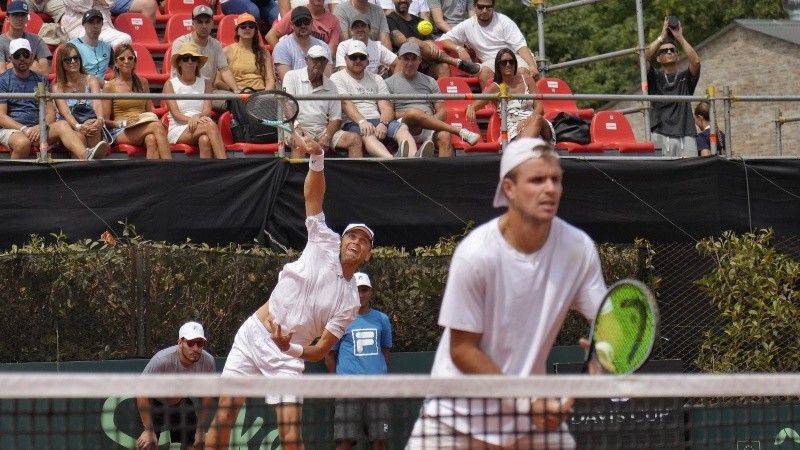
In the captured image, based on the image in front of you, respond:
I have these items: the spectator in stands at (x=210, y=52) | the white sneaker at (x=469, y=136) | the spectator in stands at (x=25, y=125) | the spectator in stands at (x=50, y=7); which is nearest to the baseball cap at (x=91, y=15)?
the spectator in stands at (x=210, y=52)

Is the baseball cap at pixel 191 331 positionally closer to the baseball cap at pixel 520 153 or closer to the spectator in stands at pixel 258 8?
the baseball cap at pixel 520 153

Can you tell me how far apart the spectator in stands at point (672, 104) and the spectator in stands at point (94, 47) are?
206 inches

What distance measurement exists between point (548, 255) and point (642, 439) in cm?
517

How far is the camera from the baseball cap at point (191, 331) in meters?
9.18

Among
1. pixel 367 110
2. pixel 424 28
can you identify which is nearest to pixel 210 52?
pixel 367 110

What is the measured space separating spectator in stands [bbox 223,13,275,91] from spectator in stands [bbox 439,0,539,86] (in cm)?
268

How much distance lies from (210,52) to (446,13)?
168 inches

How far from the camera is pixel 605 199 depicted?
1177cm

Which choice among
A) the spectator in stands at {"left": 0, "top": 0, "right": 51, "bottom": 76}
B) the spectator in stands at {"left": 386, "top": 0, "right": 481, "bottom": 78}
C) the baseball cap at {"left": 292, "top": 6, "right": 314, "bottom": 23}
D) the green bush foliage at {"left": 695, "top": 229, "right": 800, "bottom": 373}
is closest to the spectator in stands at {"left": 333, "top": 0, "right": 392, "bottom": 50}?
the spectator in stands at {"left": 386, "top": 0, "right": 481, "bottom": 78}

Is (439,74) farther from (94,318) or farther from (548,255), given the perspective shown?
(548,255)

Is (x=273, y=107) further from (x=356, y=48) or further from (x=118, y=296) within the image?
(x=356, y=48)

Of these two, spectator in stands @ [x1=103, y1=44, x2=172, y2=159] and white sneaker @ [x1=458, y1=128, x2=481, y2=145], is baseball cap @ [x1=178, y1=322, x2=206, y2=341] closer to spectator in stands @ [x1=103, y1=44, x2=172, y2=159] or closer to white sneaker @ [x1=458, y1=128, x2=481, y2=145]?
spectator in stands @ [x1=103, y1=44, x2=172, y2=159]

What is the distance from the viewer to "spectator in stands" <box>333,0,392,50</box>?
43.9 feet

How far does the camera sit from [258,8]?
14.3 meters
